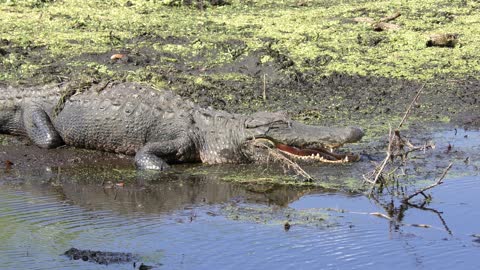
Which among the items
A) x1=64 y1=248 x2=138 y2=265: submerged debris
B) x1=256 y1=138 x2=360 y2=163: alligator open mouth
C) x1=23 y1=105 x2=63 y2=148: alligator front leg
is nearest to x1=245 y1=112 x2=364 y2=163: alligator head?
x1=256 y1=138 x2=360 y2=163: alligator open mouth

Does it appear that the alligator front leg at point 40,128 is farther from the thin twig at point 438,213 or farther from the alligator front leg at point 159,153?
the thin twig at point 438,213

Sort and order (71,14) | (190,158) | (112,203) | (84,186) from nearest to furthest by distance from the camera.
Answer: (112,203), (84,186), (190,158), (71,14)

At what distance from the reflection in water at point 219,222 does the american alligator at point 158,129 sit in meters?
0.36

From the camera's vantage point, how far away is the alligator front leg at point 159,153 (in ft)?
25.4

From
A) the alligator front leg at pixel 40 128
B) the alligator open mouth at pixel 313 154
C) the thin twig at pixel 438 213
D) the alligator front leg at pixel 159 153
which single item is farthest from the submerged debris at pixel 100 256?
the alligator front leg at pixel 40 128

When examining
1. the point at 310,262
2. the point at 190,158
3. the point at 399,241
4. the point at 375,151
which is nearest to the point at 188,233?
the point at 310,262

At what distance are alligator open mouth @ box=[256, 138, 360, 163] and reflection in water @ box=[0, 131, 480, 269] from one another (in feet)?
0.75

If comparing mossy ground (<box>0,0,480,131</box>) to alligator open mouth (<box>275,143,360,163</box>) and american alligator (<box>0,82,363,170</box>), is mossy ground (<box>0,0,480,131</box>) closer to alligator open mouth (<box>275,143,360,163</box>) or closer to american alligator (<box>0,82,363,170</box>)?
american alligator (<box>0,82,363,170</box>)

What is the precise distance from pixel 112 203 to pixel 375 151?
2.64 meters

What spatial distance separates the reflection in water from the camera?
5391 mm

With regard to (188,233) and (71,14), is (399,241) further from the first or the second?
(71,14)

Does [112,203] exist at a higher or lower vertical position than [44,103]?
lower

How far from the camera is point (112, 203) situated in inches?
260

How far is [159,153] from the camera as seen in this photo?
25.8 ft
